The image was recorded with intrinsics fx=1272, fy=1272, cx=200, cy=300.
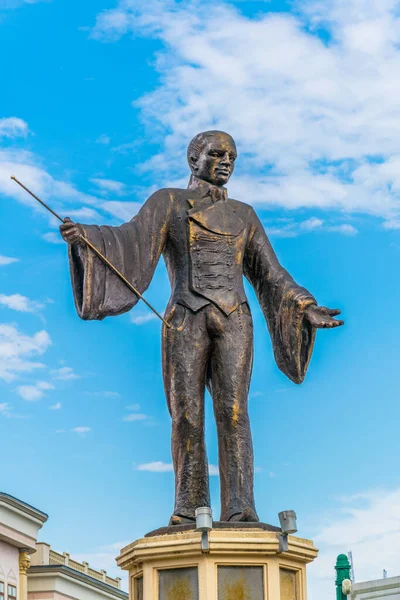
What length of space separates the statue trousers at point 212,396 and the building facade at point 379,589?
55.7 ft

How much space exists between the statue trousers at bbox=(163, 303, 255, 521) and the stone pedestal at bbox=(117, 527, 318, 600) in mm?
530

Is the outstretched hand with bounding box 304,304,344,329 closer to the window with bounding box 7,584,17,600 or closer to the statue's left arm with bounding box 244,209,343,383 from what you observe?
the statue's left arm with bounding box 244,209,343,383

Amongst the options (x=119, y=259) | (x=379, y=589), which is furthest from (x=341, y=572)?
(x=119, y=259)

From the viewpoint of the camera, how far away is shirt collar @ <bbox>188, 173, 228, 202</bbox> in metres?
10.5

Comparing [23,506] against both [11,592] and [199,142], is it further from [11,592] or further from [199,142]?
[199,142]

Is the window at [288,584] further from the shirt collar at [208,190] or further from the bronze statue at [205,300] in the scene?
the shirt collar at [208,190]

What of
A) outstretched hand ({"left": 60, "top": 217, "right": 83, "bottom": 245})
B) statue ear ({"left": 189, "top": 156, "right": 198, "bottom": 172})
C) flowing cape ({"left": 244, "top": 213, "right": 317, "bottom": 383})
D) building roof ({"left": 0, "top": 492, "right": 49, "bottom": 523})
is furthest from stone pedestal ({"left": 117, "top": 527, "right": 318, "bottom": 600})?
building roof ({"left": 0, "top": 492, "right": 49, "bottom": 523})

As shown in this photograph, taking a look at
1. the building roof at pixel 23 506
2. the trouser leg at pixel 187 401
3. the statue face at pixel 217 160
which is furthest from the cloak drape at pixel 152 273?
the building roof at pixel 23 506

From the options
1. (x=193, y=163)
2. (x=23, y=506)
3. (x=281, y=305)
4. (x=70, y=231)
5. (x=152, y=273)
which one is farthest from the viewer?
(x=23, y=506)

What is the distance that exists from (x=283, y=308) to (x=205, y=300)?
2.31 ft

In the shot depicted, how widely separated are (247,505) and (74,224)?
2.51 m

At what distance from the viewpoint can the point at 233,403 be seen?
995 centimetres

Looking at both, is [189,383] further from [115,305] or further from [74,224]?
[74,224]

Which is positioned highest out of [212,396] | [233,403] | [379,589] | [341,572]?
[341,572]
